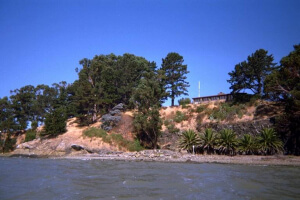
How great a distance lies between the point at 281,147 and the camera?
1088 inches

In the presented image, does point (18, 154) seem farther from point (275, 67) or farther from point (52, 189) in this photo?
point (275, 67)

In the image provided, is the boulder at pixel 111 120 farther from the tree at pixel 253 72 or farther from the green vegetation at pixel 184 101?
the tree at pixel 253 72

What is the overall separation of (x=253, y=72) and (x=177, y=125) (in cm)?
1478

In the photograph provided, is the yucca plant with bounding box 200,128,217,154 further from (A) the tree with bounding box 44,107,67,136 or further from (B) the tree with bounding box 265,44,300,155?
(A) the tree with bounding box 44,107,67,136

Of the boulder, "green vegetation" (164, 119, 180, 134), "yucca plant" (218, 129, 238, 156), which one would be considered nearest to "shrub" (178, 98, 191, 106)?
"green vegetation" (164, 119, 180, 134)

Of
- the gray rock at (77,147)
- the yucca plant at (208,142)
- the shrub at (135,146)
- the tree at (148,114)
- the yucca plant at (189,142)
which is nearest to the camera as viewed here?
the yucca plant at (208,142)

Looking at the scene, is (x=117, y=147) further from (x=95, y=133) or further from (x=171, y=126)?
(x=171, y=126)

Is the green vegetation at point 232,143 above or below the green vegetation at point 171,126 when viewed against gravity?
below

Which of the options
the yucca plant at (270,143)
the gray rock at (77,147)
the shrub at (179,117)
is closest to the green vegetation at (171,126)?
the shrub at (179,117)

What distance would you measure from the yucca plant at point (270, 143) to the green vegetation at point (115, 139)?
17.6 metres

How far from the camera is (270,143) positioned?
2738 cm

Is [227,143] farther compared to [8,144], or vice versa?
[8,144]

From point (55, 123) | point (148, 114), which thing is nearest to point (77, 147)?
point (55, 123)

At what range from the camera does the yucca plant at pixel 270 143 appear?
89.4 feet
